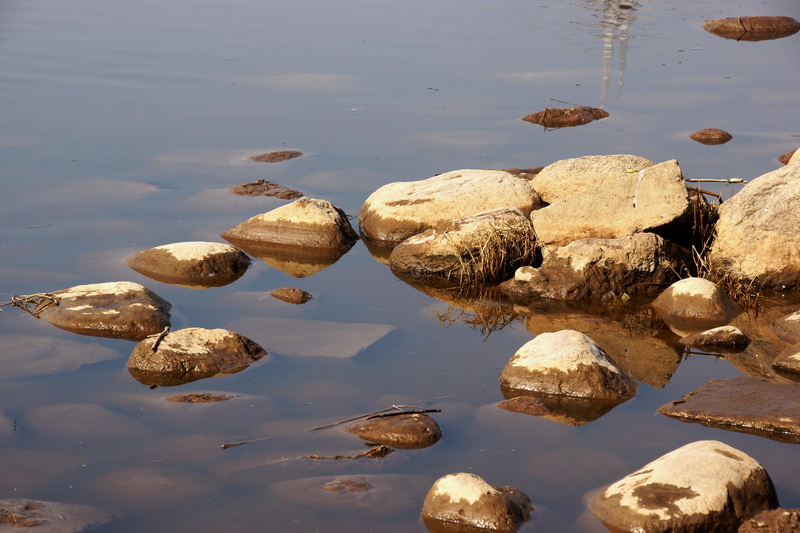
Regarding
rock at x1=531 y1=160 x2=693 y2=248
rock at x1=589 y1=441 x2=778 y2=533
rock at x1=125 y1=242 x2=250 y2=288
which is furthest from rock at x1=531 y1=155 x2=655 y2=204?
rock at x1=589 y1=441 x2=778 y2=533

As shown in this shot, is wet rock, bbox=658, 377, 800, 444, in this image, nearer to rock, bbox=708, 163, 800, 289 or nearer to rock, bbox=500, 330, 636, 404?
rock, bbox=500, 330, 636, 404

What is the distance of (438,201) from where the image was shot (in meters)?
10.1

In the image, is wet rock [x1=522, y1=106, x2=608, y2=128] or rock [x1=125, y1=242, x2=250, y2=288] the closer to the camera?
rock [x1=125, y1=242, x2=250, y2=288]

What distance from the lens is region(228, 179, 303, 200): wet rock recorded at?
11594 millimetres

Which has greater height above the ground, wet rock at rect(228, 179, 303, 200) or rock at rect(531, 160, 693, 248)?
rock at rect(531, 160, 693, 248)

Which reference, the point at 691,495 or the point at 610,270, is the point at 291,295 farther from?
the point at 691,495

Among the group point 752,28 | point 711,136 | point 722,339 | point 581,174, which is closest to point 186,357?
point 722,339

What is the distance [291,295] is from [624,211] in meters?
3.12

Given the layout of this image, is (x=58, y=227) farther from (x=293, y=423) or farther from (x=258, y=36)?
(x=258, y=36)

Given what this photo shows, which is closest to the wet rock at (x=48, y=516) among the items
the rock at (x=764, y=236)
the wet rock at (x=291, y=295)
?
the wet rock at (x=291, y=295)

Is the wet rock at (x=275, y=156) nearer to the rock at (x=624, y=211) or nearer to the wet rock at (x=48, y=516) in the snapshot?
the rock at (x=624, y=211)

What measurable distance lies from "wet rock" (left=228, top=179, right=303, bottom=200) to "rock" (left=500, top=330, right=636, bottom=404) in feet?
16.9

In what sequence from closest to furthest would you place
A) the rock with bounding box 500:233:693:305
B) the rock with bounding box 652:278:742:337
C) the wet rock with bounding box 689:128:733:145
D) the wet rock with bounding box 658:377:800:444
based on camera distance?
the wet rock with bounding box 658:377:800:444 → the rock with bounding box 652:278:742:337 → the rock with bounding box 500:233:693:305 → the wet rock with bounding box 689:128:733:145

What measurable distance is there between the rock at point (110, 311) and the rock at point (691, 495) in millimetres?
4039
